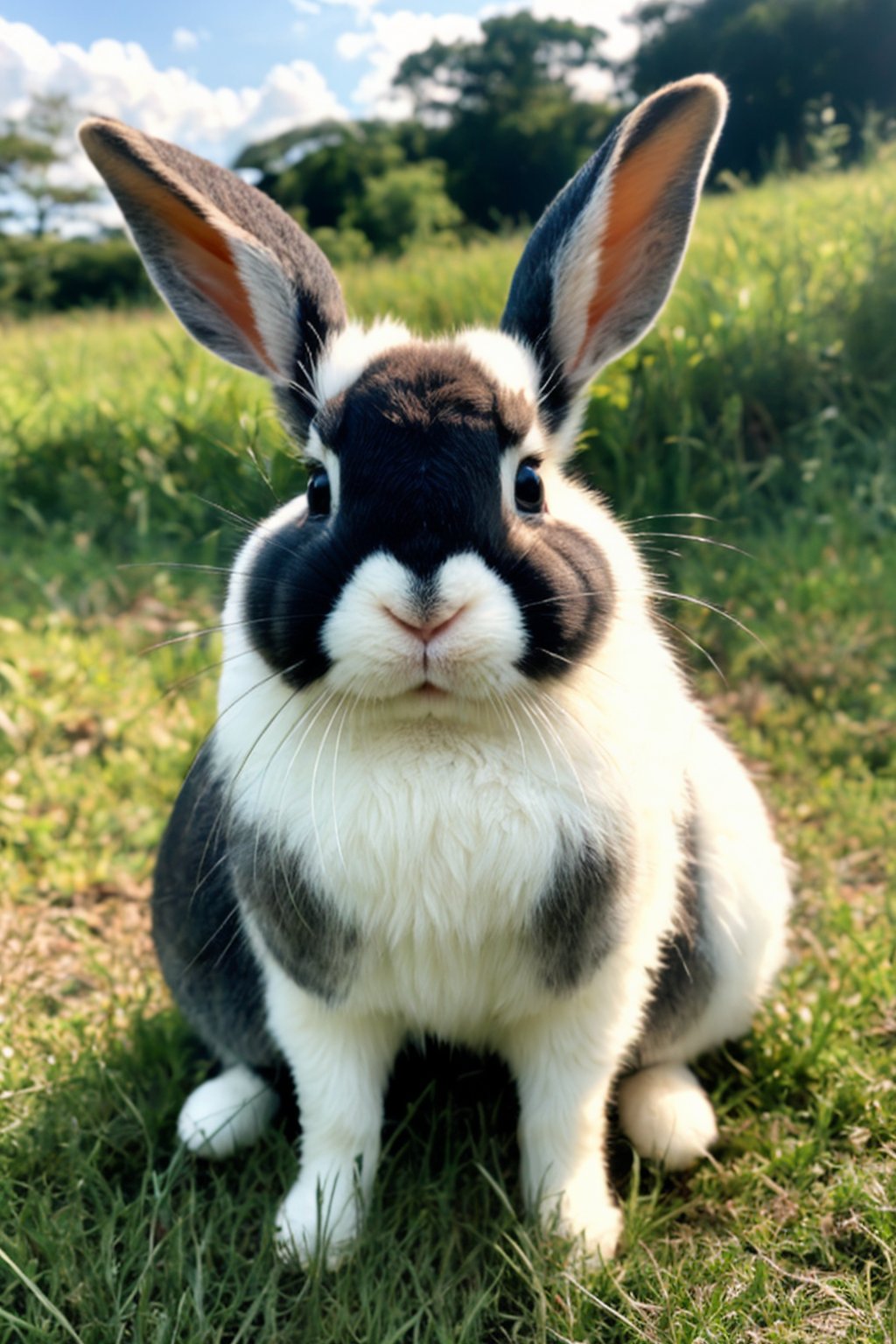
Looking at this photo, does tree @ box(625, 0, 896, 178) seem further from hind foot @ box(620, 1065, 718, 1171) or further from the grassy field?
hind foot @ box(620, 1065, 718, 1171)

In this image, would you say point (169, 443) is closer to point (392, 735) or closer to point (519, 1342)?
point (392, 735)

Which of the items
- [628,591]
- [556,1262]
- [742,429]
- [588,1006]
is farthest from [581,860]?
[742,429]

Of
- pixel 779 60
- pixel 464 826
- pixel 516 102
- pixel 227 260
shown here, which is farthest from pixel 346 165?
pixel 464 826

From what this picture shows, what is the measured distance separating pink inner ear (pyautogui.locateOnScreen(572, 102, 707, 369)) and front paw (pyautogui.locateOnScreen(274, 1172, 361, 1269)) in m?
1.67

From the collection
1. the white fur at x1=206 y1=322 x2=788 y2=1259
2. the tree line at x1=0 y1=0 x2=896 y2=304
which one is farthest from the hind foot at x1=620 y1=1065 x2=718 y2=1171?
the tree line at x1=0 y1=0 x2=896 y2=304

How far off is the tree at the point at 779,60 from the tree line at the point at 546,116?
12mm

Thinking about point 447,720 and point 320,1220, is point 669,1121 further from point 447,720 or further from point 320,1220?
point 447,720

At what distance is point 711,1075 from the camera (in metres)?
2.66

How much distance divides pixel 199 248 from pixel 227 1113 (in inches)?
69.9

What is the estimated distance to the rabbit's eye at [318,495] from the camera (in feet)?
6.31

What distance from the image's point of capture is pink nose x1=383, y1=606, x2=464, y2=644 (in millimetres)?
1628

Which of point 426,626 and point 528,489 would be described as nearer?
point 426,626

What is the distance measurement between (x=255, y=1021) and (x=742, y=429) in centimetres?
379

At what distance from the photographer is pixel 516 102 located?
699cm
